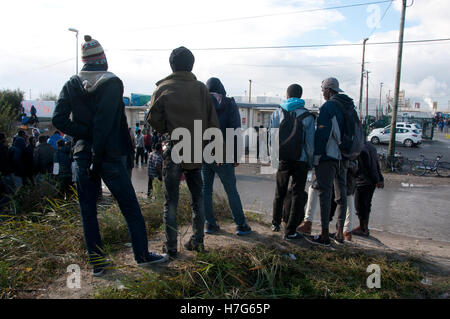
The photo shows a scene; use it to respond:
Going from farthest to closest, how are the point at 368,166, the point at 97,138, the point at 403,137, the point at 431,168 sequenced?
the point at 403,137 → the point at 431,168 → the point at 368,166 → the point at 97,138

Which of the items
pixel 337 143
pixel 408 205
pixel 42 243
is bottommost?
pixel 408 205

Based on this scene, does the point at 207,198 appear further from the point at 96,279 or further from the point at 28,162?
the point at 28,162

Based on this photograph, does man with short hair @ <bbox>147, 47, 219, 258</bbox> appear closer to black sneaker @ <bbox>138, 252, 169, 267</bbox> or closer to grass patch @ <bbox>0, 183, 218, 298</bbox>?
black sneaker @ <bbox>138, 252, 169, 267</bbox>

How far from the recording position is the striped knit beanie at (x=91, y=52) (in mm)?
2922

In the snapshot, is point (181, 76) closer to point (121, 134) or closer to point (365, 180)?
point (121, 134)

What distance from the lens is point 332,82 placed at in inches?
159

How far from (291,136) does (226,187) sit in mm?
975

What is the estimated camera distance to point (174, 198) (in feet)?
10.5

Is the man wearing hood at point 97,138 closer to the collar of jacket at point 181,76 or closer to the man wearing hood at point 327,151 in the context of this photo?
the collar of jacket at point 181,76

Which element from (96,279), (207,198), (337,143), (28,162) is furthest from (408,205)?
(28,162)

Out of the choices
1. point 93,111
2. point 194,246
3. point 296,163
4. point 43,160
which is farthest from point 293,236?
point 43,160

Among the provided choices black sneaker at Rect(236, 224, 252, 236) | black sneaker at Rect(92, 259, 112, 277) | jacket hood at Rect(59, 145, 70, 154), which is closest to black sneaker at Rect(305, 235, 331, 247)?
black sneaker at Rect(236, 224, 252, 236)

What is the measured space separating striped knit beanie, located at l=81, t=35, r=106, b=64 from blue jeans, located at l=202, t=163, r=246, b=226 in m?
1.66

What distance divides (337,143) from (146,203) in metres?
2.80
